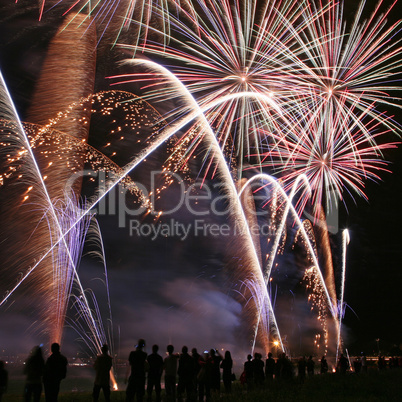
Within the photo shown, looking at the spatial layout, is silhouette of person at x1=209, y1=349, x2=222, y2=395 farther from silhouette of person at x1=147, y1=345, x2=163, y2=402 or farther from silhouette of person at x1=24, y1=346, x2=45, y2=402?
silhouette of person at x1=24, y1=346, x2=45, y2=402

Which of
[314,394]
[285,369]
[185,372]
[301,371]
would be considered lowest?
[314,394]

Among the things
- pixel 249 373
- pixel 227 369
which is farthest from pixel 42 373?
pixel 249 373

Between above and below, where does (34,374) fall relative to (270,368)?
above

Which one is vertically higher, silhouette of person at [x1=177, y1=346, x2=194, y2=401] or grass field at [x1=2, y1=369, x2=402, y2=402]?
silhouette of person at [x1=177, y1=346, x2=194, y2=401]

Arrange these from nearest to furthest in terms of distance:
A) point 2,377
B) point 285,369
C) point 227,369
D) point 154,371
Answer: point 2,377, point 154,371, point 227,369, point 285,369

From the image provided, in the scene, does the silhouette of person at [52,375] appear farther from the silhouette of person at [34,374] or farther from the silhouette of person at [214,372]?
the silhouette of person at [214,372]

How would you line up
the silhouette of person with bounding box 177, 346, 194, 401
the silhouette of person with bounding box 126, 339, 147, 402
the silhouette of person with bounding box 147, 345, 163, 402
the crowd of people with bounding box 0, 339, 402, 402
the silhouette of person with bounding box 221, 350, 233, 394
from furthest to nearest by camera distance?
1. the silhouette of person with bounding box 221, 350, 233, 394
2. the silhouette of person with bounding box 177, 346, 194, 401
3. the silhouette of person with bounding box 147, 345, 163, 402
4. the silhouette of person with bounding box 126, 339, 147, 402
5. the crowd of people with bounding box 0, 339, 402, 402

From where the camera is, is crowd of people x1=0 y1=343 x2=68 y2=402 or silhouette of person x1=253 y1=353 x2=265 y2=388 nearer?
crowd of people x1=0 y1=343 x2=68 y2=402

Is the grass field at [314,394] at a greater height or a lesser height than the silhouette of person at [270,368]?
lesser

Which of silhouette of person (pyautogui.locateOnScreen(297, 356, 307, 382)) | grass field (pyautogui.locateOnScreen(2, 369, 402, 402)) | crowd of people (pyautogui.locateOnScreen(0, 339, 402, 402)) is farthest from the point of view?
silhouette of person (pyautogui.locateOnScreen(297, 356, 307, 382))

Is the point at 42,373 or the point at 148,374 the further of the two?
the point at 148,374

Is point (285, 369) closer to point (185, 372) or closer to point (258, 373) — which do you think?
point (258, 373)

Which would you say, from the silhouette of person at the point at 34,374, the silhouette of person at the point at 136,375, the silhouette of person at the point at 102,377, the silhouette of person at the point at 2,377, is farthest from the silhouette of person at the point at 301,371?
the silhouette of person at the point at 2,377

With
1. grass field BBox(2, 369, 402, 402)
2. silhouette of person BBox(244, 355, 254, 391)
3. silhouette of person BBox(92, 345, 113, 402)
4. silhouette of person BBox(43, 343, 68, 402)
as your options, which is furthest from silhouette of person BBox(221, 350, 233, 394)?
silhouette of person BBox(43, 343, 68, 402)
